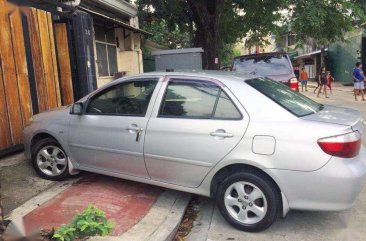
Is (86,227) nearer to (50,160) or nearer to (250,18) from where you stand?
(50,160)

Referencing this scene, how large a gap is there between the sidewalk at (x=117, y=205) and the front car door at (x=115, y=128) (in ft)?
0.99

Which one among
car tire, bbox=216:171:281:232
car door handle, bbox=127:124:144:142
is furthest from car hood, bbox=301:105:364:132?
car door handle, bbox=127:124:144:142

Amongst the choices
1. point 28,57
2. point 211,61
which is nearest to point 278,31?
point 211,61

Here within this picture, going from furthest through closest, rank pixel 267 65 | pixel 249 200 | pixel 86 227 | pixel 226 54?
pixel 226 54 → pixel 267 65 → pixel 249 200 → pixel 86 227

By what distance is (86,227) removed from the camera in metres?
3.37

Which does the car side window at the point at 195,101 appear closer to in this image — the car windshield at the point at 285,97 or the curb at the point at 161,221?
the car windshield at the point at 285,97

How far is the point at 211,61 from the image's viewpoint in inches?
528

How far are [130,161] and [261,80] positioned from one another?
1.81 metres

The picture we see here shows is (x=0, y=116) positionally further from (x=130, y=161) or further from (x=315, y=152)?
(x=315, y=152)

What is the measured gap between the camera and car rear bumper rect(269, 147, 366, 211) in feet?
11.8

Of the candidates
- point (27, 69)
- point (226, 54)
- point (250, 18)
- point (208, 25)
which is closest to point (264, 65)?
point (208, 25)

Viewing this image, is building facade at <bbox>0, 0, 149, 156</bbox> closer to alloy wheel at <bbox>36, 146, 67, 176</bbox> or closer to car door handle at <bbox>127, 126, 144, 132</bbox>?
alloy wheel at <bbox>36, 146, 67, 176</bbox>

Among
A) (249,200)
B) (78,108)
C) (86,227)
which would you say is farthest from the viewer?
(78,108)

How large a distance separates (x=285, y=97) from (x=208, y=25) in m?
9.16
